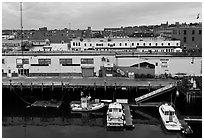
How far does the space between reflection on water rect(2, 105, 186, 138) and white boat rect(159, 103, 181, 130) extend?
0.45 meters

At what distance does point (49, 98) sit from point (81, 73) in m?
5.76

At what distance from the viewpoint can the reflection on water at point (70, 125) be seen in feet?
58.9

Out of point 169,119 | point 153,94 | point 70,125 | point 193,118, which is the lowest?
point 70,125

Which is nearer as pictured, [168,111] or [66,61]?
[168,111]

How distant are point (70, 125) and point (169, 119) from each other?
7.25m

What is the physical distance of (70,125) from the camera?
20.0 m

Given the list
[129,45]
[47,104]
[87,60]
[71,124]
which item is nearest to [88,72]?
[87,60]

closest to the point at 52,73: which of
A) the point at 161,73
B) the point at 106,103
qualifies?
the point at 106,103

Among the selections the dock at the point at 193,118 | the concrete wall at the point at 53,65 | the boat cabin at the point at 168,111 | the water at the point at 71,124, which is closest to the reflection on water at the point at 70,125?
the water at the point at 71,124

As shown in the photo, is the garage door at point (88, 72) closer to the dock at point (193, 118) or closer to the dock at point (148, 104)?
the dock at point (148, 104)

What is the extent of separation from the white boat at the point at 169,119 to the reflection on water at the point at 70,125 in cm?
45

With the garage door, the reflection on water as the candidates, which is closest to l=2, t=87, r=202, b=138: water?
the reflection on water

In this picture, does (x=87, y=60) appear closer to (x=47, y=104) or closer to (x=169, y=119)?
(x=47, y=104)

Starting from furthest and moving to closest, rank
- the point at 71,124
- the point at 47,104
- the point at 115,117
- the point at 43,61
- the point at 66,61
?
the point at 43,61 < the point at 66,61 < the point at 47,104 < the point at 71,124 < the point at 115,117
